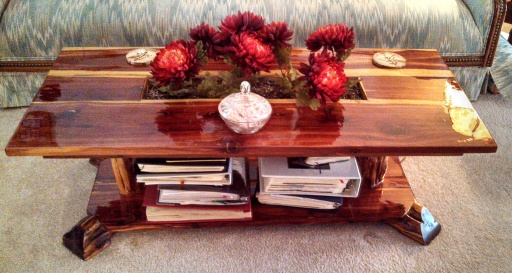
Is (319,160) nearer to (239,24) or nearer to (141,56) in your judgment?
(239,24)

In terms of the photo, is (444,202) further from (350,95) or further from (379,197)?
(350,95)

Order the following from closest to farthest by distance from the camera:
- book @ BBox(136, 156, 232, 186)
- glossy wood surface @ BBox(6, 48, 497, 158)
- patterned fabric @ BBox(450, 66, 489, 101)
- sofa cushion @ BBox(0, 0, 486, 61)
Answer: glossy wood surface @ BBox(6, 48, 497, 158)
book @ BBox(136, 156, 232, 186)
sofa cushion @ BBox(0, 0, 486, 61)
patterned fabric @ BBox(450, 66, 489, 101)

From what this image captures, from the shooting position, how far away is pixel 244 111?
90cm

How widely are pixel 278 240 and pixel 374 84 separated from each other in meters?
0.50

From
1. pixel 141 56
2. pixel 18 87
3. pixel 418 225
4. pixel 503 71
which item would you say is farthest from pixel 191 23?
pixel 503 71

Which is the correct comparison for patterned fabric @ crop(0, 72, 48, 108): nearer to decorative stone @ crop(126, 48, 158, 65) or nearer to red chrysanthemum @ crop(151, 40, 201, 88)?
decorative stone @ crop(126, 48, 158, 65)

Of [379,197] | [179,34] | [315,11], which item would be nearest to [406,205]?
[379,197]

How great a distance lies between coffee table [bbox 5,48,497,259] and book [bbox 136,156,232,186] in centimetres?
8

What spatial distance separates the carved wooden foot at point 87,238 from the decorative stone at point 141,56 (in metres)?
0.44

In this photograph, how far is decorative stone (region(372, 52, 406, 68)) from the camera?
1.16m

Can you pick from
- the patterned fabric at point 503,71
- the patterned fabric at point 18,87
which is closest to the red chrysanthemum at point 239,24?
the patterned fabric at point 18,87

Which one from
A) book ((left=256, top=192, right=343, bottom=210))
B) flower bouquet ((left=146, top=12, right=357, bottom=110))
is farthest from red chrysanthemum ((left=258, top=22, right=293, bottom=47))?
book ((left=256, top=192, right=343, bottom=210))

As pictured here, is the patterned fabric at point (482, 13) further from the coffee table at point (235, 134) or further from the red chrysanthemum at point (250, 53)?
the red chrysanthemum at point (250, 53)

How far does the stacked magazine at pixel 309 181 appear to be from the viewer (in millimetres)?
1049
